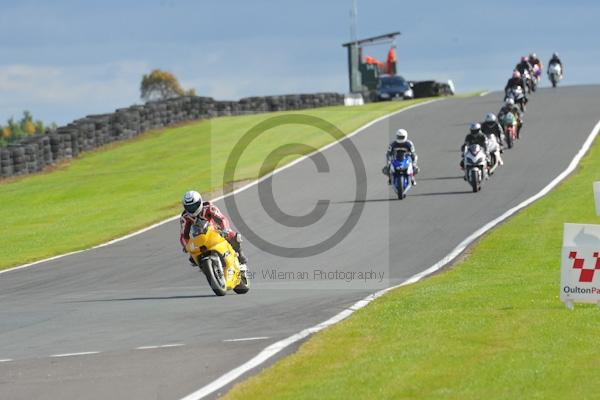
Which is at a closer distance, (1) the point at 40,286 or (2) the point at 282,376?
(2) the point at 282,376

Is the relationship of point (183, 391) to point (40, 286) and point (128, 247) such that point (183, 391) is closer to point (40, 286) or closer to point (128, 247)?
point (40, 286)

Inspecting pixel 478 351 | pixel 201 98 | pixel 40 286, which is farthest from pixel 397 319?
pixel 201 98

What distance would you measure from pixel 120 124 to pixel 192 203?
34655 millimetres

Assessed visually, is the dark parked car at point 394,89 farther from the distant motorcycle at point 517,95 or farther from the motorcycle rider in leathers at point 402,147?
the motorcycle rider in leathers at point 402,147

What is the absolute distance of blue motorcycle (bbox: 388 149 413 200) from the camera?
29.3 meters

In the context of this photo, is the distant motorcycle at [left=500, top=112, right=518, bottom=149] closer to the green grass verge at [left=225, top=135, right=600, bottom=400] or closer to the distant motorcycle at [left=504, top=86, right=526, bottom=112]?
the distant motorcycle at [left=504, top=86, right=526, bottom=112]

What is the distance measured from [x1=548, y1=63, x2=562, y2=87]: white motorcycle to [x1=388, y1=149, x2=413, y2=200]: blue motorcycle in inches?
1222

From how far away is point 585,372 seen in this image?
9453 mm

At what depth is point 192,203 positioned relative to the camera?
646 inches

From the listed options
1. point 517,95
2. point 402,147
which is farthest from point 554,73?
point 402,147

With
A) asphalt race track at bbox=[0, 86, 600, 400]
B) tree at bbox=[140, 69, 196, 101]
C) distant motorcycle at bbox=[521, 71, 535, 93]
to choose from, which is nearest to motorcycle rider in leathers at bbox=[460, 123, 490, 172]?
asphalt race track at bbox=[0, 86, 600, 400]

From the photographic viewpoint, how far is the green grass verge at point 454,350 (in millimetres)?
9172

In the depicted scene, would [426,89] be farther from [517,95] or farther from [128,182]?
[128,182]

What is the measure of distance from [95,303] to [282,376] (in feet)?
24.0
